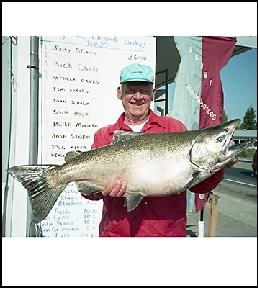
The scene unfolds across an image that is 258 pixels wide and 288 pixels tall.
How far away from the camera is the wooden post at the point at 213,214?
129 inches

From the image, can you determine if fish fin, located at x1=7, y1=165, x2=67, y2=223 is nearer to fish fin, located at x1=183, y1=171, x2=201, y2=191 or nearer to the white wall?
the white wall

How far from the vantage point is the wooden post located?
3.29m

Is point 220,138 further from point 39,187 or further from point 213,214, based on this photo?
point 213,214

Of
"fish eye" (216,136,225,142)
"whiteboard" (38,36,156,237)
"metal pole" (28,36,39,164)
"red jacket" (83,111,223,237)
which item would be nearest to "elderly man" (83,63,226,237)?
"red jacket" (83,111,223,237)

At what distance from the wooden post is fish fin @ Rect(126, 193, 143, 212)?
3.71 ft

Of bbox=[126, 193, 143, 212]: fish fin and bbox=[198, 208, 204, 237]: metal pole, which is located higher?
bbox=[126, 193, 143, 212]: fish fin

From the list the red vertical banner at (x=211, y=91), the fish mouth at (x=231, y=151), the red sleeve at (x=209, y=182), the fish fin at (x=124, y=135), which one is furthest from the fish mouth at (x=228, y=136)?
the red vertical banner at (x=211, y=91)

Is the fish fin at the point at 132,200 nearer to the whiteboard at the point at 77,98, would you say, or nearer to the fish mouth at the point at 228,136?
the fish mouth at the point at 228,136

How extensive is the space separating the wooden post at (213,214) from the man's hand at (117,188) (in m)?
1.19

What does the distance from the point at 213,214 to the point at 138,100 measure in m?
1.36

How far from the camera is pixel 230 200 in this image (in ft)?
13.3

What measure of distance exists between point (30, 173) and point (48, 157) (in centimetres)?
57

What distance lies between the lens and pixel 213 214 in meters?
3.34

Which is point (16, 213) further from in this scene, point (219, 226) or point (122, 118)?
point (219, 226)
